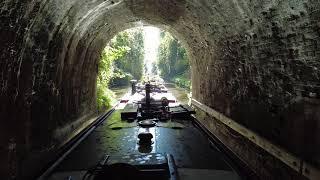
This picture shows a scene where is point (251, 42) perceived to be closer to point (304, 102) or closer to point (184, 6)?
point (304, 102)

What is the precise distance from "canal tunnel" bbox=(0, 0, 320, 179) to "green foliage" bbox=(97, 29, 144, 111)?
5986mm

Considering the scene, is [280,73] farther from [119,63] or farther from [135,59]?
[135,59]

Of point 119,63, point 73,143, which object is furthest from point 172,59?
point 73,143

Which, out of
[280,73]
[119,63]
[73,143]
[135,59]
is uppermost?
[135,59]

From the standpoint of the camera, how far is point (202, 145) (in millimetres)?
9188

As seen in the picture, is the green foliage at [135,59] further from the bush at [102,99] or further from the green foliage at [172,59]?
the bush at [102,99]

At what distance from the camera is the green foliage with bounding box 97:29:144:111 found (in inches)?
674

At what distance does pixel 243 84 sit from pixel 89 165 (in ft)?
12.8

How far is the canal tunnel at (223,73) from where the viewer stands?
4.78 metres

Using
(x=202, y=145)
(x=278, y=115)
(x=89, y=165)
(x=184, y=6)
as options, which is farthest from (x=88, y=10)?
(x=278, y=115)

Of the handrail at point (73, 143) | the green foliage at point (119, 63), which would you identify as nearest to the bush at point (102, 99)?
the green foliage at point (119, 63)

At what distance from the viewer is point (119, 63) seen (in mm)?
53750

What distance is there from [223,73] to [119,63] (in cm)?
4507

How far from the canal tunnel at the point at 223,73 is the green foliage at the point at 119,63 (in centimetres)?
599
